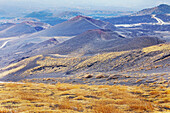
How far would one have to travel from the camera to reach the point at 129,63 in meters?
34.5

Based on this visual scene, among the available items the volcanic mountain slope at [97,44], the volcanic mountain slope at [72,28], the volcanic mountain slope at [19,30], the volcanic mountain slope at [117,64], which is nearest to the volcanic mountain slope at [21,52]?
the volcanic mountain slope at [97,44]

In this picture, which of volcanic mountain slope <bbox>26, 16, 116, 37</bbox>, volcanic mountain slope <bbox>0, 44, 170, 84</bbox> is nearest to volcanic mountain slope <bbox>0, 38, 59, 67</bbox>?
volcanic mountain slope <bbox>26, 16, 116, 37</bbox>

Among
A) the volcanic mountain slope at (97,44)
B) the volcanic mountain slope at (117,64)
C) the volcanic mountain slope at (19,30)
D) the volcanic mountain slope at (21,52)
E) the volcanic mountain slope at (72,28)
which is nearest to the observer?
the volcanic mountain slope at (117,64)

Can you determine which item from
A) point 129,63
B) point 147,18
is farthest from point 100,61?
point 147,18

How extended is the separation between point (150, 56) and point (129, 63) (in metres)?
4.05

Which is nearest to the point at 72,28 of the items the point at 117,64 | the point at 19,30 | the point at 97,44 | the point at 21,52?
the point at 21,52

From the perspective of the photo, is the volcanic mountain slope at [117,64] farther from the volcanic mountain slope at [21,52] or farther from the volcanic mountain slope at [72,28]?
the volcanic mountain slope at [72,28]

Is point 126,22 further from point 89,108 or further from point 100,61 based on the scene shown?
point 89,108

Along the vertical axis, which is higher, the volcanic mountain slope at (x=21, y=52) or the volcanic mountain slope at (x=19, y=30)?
the volcanic mountain slope at (x=19, y=30)

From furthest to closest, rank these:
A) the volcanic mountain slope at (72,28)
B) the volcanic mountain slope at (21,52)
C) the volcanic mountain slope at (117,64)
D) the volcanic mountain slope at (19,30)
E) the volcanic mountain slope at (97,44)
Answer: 1. the volcanic mountain slope at (19,30)
2. the volcanic mountain slope at (72,28)
3. the volcanic mountain slope at (21,52)
4. the volcanic mountain slope at (97,44)
5. the volcanic mountain slope at (117,64)

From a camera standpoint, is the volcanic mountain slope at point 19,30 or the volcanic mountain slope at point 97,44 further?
the volcanic mountain slope at point 19,30

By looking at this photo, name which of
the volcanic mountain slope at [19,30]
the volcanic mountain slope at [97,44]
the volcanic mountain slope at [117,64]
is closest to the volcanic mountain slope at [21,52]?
the volcanic mountain slope at [97,44]

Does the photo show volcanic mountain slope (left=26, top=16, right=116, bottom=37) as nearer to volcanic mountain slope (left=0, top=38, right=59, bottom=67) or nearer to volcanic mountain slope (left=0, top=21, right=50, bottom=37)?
volcanic mountain slope (left=0, top=38, right=59, bottom=67)

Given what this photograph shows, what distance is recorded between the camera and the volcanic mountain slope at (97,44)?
52.7 meters
